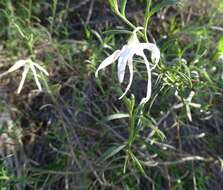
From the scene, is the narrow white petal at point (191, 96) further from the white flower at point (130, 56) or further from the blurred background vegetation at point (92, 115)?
the white flower at point (130, 56)

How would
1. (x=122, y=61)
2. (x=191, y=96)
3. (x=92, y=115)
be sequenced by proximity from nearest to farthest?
(x=122, y=61) → (x=191, y=96) → (x=92, y=115)

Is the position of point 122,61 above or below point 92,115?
above

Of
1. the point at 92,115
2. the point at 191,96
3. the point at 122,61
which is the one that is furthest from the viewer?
the point at 92,115

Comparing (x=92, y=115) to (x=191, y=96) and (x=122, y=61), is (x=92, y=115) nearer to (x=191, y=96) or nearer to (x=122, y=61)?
(x=191, y=96)

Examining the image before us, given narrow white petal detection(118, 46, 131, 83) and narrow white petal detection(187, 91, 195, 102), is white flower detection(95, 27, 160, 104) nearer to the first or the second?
narrow white petal detection(118, 46, 131, 83)

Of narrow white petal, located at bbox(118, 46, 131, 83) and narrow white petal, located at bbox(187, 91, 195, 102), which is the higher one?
narrow white petal, located at bbox(118, 46, 131, 83)

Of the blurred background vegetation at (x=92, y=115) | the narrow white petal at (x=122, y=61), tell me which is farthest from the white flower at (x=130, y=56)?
the blurred background vegetation at (x=92, y=115)

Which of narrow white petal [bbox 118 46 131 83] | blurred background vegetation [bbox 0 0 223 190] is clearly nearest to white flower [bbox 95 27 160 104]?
narrow white petal [bbox 118 46 131 83]

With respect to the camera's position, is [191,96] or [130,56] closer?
[130,56]

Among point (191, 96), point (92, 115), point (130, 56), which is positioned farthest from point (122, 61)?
point (92, 115)
